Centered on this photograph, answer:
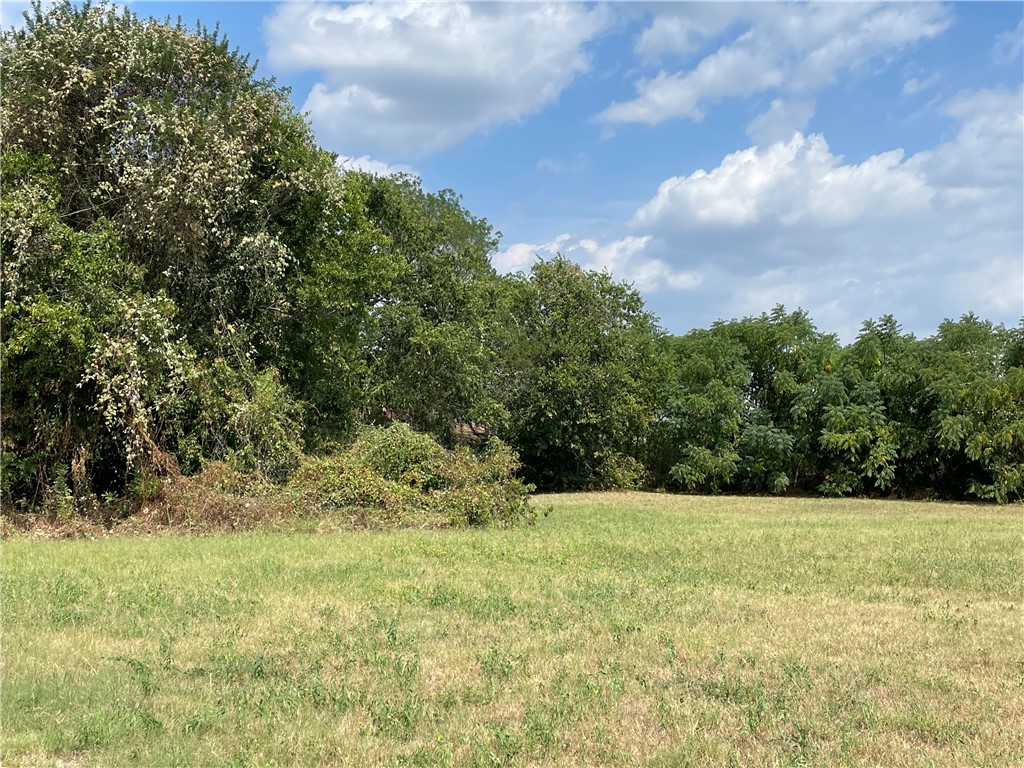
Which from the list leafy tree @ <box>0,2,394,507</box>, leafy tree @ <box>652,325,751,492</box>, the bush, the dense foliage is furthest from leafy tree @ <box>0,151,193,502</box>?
the dense foliage

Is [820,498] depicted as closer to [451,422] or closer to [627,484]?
[627,484]

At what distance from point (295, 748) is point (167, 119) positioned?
14.9 meters

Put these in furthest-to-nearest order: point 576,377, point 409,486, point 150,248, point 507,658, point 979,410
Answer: point 576,377 < point 979,410 < point 150,248 < point 409,486 < point 507,658

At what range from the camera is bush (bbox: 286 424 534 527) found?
52.7ft

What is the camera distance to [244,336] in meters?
18.5

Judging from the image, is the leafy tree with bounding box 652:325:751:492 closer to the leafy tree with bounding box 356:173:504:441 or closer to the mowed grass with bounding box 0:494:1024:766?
the leafy tree with bounding box 356:173:504:441

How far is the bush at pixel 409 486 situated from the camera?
1606 centimetres

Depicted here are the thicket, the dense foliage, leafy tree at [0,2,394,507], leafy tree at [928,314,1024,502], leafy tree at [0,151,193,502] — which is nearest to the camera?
leafy tree at [0,151,193,502]

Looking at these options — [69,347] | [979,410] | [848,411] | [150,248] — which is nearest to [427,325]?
[150,248]

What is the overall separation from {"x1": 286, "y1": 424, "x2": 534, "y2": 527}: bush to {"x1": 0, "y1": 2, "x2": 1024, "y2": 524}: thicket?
0.16 feet

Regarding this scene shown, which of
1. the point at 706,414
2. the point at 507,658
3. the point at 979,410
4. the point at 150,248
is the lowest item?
the point at 507,658

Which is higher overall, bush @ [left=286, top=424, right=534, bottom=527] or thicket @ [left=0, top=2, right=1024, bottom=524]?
thicket @ [left=0, top=2, right=1024, bottom=524]

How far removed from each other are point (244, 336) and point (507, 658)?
13.7 metres

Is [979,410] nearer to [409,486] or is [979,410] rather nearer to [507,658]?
[409,486]
